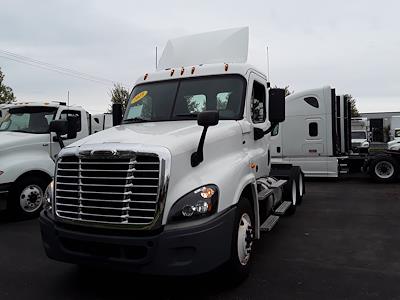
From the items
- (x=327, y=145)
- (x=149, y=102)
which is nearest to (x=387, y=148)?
A: (x=327, y=145)

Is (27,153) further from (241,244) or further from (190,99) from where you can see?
(241,244)

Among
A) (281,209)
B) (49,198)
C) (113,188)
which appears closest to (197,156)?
(113,188)

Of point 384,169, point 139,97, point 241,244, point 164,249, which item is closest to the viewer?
point 164,249

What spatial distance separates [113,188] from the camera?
3979 millimetres

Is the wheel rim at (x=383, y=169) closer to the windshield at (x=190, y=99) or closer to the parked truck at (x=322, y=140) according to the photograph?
the parked truck at (x=322, y=140)

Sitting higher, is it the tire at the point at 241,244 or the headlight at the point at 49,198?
the headlight at the point at 49,198

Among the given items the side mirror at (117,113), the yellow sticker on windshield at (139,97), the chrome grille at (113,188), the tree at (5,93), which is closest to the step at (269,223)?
the chrome grille at (113,188)

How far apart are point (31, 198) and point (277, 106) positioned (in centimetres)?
553

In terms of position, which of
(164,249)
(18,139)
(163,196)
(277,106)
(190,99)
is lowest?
(164,249)

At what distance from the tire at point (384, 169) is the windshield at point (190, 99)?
1070 cm

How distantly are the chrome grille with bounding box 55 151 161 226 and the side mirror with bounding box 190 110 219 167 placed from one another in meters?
0.49

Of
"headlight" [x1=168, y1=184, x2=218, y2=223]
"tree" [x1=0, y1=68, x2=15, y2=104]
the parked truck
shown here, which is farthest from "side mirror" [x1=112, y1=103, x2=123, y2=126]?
"tree" [x1=0, y1=68, x2=15, y2=104]

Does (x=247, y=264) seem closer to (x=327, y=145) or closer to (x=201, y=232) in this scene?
(x=201, y=232)

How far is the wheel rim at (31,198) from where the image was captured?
8344 millimetres
